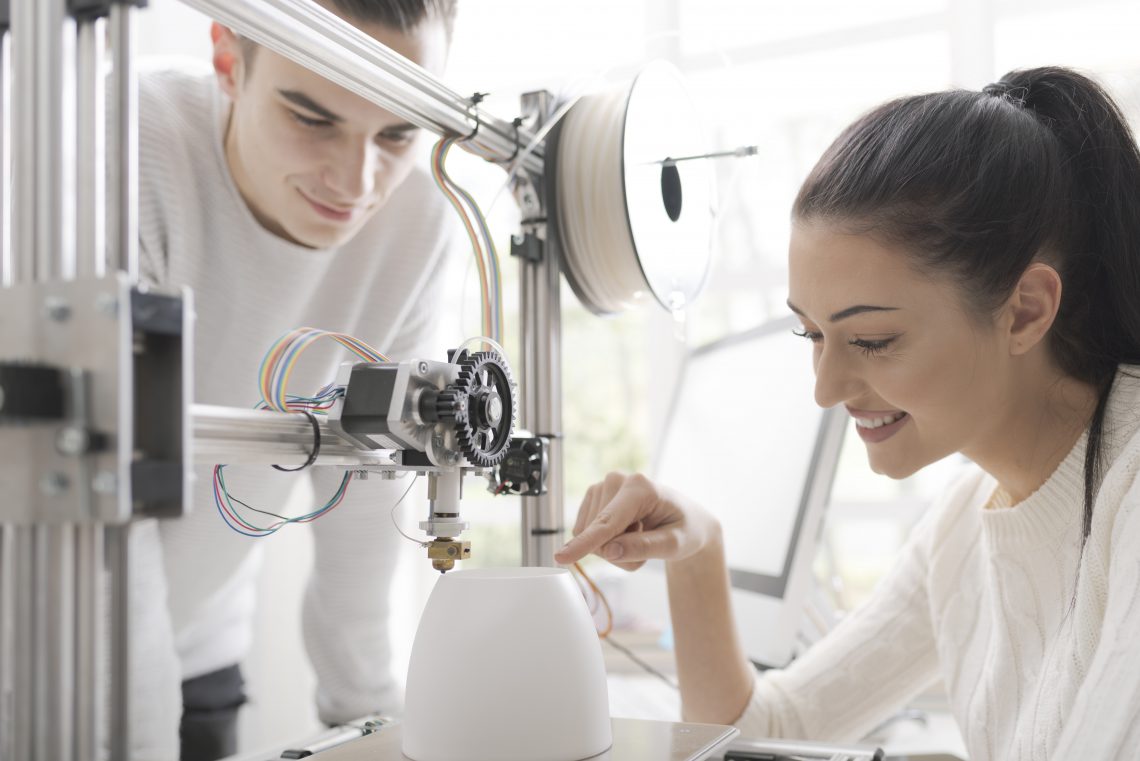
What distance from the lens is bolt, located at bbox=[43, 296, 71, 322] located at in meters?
0.45

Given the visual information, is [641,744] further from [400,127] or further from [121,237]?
[400,127]

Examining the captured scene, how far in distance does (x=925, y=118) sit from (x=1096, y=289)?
24 cm

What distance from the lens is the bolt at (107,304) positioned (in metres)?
0.44

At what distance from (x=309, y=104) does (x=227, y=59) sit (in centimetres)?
19

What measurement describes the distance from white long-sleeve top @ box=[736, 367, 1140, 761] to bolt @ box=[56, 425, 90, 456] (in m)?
0.68

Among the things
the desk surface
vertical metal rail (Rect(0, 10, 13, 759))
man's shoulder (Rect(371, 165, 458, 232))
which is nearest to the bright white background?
man's shoulder (Rect(371, 165, 458, 232))

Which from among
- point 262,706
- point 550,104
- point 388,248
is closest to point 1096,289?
point 550,104

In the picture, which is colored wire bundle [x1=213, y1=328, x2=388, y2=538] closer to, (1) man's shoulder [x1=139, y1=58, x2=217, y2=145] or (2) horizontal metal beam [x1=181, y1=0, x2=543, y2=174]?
(2) horizontal metal beam [x1=181, y1=0, x2=543, y2=174]

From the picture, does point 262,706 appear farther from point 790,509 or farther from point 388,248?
point 790,509

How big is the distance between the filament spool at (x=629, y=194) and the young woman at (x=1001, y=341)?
0.12m

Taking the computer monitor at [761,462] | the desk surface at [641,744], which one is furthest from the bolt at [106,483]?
the computer monitor at [761,462]

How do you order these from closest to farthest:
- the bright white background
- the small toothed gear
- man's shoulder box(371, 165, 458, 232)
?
the small toothed gear
man's shoulder box(371, 165, 458, 232)
the bright white background

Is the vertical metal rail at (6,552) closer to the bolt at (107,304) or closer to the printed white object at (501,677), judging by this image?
the bolt at (107,304)

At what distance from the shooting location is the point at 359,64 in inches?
27.0
